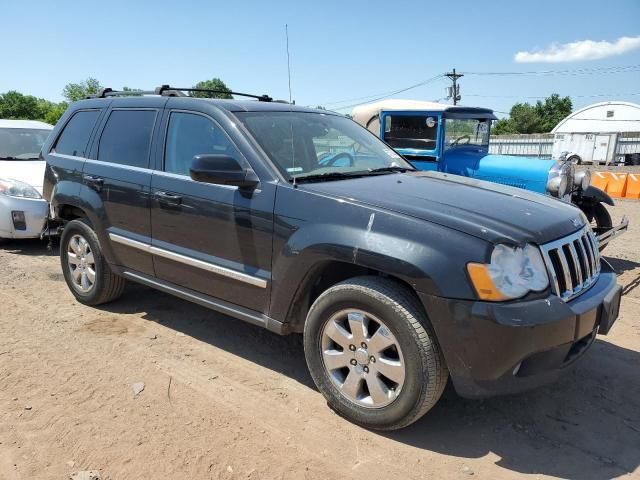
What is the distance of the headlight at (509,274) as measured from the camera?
2.52 meters

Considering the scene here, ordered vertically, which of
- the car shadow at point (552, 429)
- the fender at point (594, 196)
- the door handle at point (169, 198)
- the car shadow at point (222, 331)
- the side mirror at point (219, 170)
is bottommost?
the car shadow at point (552, 429)

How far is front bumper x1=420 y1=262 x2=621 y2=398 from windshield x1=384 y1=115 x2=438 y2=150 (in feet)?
15.2

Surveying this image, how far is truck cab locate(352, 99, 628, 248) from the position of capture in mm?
6586

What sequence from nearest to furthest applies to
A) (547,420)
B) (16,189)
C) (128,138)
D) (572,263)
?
(572,263)
(547,420)
(128,138)
(16,189)

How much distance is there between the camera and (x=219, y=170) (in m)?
3.18

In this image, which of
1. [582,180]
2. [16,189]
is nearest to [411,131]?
[582,180]

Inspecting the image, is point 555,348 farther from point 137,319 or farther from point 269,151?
point 137,319

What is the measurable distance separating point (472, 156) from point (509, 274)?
Result: 504 cm

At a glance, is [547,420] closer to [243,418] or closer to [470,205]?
[470,205]

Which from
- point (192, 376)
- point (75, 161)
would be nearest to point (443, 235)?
point (192, 376)

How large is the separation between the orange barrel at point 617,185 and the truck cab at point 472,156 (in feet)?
26.0

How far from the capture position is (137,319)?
4.63m

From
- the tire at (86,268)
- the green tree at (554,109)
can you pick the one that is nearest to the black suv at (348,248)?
the tire at (86,268)

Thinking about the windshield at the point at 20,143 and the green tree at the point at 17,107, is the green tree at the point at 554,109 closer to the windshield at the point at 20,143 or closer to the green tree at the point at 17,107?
the green tree at the point at 17,107
